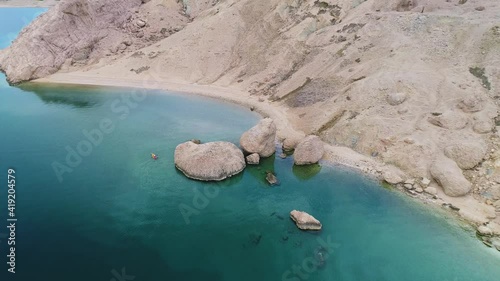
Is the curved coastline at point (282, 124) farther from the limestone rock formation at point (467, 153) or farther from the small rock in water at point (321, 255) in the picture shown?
A: the small rock in water at point (321, 255)

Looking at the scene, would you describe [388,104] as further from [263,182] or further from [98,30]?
[98,30]

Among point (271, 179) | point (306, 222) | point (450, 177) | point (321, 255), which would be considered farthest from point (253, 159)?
point (450, 177)

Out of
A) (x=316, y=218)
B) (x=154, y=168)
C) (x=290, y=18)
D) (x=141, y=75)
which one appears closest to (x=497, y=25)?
(x=290, y=18)

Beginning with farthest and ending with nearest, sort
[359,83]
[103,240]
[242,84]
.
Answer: [242,84] → [359,83] → [103,240]

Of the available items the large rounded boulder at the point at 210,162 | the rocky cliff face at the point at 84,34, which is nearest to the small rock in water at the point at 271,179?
the large rounded boulder at the point at 210,162

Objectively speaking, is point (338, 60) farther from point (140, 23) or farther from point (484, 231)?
point (140, 23)
